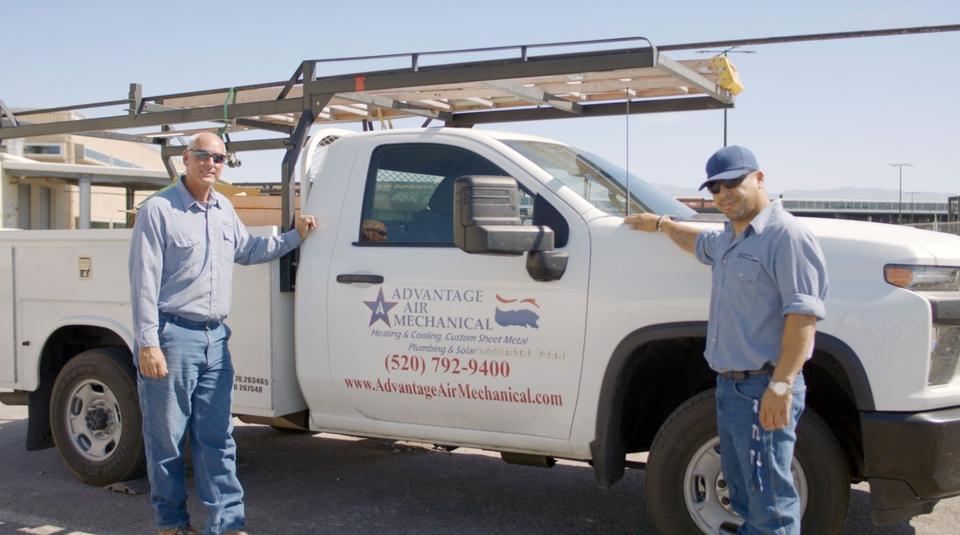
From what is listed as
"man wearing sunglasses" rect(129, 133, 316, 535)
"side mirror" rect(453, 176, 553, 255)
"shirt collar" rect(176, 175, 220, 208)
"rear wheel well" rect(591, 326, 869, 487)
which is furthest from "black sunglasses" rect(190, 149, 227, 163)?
"rear wheel well" rect(591, 326, 869, 487)

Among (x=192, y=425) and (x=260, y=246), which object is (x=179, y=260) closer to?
(x=260, y=246)

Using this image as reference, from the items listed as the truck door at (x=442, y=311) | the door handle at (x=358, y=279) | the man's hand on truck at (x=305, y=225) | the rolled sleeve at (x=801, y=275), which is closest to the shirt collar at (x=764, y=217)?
the rolled sleeve at (x=801, y=275)

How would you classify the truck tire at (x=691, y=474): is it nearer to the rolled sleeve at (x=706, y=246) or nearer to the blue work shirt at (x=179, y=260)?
the rolled sleeve at (x=706, y=246)

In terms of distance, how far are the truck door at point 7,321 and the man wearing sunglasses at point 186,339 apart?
210cm

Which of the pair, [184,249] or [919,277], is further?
[184,249]

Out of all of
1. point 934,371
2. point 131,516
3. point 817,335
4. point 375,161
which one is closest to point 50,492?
point 131,516

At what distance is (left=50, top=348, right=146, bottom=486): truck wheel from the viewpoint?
5.52 meters

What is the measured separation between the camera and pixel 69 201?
24734mm

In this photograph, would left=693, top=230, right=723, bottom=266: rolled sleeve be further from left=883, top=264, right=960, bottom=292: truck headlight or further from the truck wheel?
the truck wheel

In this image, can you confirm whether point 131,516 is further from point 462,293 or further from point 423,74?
point 423,74

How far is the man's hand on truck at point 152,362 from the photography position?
13.8 ft

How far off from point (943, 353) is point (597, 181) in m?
1.84

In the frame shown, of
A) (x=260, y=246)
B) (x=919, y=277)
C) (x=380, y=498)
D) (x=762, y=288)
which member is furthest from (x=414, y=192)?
(x=919, y=277)

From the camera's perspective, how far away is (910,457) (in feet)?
12.0
